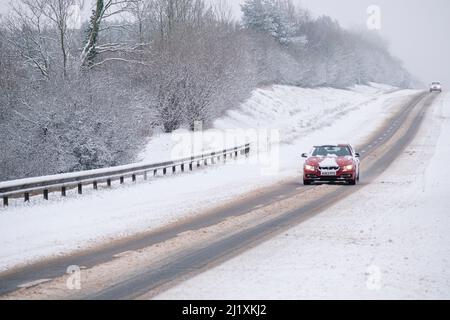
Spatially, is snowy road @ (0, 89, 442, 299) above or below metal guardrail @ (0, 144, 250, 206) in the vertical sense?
below

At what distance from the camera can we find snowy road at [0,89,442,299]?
29.3 feet

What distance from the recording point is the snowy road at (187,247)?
352 inches

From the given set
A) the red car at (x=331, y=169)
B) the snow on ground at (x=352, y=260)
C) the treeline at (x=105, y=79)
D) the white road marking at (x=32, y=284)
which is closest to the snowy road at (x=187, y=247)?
the white road marking at (x=32, y=284)

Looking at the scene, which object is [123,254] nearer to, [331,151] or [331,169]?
[331,169]

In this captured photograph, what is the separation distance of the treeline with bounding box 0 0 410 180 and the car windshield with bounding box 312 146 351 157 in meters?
9.54

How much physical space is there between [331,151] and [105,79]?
13.4 meters

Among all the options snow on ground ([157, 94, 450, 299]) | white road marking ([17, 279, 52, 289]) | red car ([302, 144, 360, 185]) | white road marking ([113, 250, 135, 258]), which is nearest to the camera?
snow on ground ([157, 94, 450, 299])

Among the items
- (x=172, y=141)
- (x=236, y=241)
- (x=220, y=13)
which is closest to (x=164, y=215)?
(x=236, y=241)

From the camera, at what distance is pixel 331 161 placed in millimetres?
22781

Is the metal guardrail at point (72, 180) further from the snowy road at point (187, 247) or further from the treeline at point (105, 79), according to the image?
the snowy road at point (187, 247)

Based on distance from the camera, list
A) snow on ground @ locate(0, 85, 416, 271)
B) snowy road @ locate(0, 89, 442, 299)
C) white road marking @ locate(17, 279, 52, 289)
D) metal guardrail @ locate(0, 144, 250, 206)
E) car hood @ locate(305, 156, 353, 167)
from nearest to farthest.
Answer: snowy road @ locate(0, 89, 442, 299) < white road marking @ locate(17, 279, 52, 289) < snow on ground @ locate(0, 85, 416, 271) < metal guardrail @ locate(0, 144, 250, 206) < car hood @ locate(305, 156, 353, 167)

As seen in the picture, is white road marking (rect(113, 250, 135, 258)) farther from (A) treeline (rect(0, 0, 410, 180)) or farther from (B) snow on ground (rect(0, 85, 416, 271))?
(A) treeline (rect(0, 0, 410, 180))

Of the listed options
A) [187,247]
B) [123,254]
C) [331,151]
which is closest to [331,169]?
[331,151]

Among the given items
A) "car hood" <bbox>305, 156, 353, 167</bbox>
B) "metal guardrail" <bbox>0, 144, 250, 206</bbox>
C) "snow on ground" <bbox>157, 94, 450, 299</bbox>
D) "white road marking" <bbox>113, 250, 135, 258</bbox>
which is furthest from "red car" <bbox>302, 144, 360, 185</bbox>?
"white road marking" <bbox>113, 250, 135, 258</bbox>
